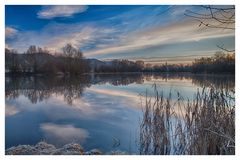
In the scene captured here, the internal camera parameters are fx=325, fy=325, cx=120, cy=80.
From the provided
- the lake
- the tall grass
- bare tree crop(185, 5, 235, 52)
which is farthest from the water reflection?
bare tree crop(185, 5, 235, 52)

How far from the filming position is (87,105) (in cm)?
A: 344

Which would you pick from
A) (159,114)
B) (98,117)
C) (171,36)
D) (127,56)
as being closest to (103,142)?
(98,117)

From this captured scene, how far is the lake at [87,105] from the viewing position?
325 cm

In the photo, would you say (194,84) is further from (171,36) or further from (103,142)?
(103,142)

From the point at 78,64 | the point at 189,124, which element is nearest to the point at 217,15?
the point at 189,124

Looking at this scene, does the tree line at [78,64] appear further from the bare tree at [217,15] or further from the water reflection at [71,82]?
the bare tree at [217,15]

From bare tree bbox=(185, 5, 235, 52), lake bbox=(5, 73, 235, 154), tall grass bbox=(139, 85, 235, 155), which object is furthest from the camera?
lake bbox=(5, 73, 235, 154)

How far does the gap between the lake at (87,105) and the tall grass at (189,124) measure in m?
0.10

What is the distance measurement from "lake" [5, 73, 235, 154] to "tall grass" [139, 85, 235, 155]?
0.10m

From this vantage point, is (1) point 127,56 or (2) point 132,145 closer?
(2) point 132,145

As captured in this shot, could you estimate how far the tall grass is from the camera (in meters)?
2.98

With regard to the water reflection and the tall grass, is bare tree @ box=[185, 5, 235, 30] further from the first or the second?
the tall grass

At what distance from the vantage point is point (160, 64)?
3523mm
